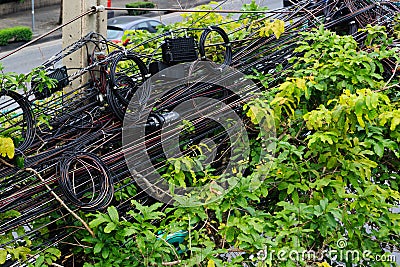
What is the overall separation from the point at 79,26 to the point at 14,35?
1619cm

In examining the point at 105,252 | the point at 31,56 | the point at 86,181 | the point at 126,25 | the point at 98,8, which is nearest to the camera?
the point at 105,252

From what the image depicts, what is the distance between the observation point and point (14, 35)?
20.6 m

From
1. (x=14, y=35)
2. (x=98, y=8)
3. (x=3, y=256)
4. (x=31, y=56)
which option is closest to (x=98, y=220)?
(x=3, y=256)

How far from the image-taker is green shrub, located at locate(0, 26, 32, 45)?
20.2 m

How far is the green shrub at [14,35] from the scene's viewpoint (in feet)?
66.3

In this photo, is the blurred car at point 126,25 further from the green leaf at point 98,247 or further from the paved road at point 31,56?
the green leaf at point 98,247

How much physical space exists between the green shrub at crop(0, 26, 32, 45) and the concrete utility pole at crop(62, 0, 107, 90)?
1563 centimetres

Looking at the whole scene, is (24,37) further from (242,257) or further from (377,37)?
(242,257)

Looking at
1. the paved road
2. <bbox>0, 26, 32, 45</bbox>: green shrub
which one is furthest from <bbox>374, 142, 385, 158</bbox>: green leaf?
<bbox>0, 26, 32, 45</bbox>: green shrub

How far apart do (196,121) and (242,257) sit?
1.28 meters

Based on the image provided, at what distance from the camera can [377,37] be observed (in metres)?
5.80

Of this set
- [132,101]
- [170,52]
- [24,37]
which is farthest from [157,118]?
[24,37]

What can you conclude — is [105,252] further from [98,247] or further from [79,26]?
[79,26]

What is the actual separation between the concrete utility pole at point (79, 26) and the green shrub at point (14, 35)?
615 inches
